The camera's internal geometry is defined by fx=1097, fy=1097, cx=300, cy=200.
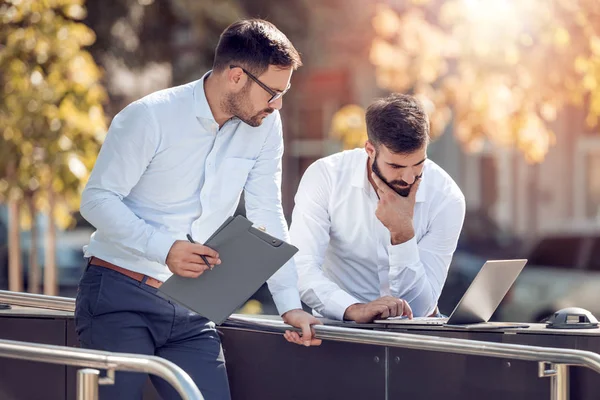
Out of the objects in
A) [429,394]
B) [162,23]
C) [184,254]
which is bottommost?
[429,394]

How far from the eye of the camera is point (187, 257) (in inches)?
131

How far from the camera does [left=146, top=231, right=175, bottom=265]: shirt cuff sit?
3.35 meters

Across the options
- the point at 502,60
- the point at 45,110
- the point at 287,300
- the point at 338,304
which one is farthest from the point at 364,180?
the point at 502,60

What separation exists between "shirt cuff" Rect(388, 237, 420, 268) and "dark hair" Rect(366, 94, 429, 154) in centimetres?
40

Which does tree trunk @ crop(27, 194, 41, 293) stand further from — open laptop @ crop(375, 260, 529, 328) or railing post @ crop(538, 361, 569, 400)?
railing post @ crop(538, 361, 569, 400)

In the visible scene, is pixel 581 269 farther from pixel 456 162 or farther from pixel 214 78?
pixel 456 162

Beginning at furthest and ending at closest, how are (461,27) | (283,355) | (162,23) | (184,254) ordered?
(162,23) < (461,27) < (283,355) < (184,254)

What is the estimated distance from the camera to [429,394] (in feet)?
11.8

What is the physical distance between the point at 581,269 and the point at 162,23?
5691mm

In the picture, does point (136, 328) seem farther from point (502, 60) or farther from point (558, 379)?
point (502, 60)

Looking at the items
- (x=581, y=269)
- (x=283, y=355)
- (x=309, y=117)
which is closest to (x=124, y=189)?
(x=283, y=355)

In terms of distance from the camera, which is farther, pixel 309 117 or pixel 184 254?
pixel 309 117

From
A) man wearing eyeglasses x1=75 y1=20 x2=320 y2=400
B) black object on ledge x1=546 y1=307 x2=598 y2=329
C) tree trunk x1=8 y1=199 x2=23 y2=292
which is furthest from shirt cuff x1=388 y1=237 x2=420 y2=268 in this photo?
tree trunk x1=8 y1=199 x2=23 y2=292

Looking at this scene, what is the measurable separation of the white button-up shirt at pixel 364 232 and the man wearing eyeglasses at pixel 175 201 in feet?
2.04
